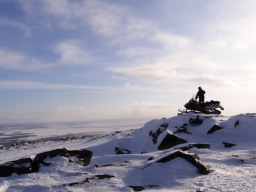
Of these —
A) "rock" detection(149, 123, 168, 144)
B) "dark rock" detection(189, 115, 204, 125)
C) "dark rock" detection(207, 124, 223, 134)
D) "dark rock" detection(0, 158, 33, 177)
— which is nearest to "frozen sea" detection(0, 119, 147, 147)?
"rock" detection(149, 123, 168, 144)

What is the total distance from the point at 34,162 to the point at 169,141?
8650mm

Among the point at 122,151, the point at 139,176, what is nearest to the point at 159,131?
the point at 122,151

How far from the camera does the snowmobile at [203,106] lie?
78.8 feet

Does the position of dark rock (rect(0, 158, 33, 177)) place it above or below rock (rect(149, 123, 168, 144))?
below

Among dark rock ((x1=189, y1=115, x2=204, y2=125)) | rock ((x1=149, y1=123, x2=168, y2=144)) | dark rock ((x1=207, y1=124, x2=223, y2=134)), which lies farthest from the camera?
rock ((x1=149, y1=123, x2=168, y2=144))

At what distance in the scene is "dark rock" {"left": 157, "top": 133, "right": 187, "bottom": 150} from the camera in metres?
15.6

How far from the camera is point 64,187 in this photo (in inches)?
275

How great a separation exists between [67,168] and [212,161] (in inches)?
205

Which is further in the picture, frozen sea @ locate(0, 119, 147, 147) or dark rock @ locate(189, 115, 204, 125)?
frozen sea @ locate(0, 119, 147, 147)

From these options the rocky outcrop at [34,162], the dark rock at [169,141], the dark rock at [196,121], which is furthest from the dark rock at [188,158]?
the dark rock at [196,121]

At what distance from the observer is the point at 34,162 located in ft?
30.1

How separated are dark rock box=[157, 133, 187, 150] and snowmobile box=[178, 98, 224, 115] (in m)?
8.80

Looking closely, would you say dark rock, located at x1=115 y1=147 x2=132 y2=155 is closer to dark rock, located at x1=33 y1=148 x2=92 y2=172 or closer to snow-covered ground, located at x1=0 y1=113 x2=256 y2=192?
snow-covered ground, located at x1=0 y1=113 x2=256 y2=192

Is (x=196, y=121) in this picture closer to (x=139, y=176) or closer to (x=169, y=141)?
(x=169, y=141)
